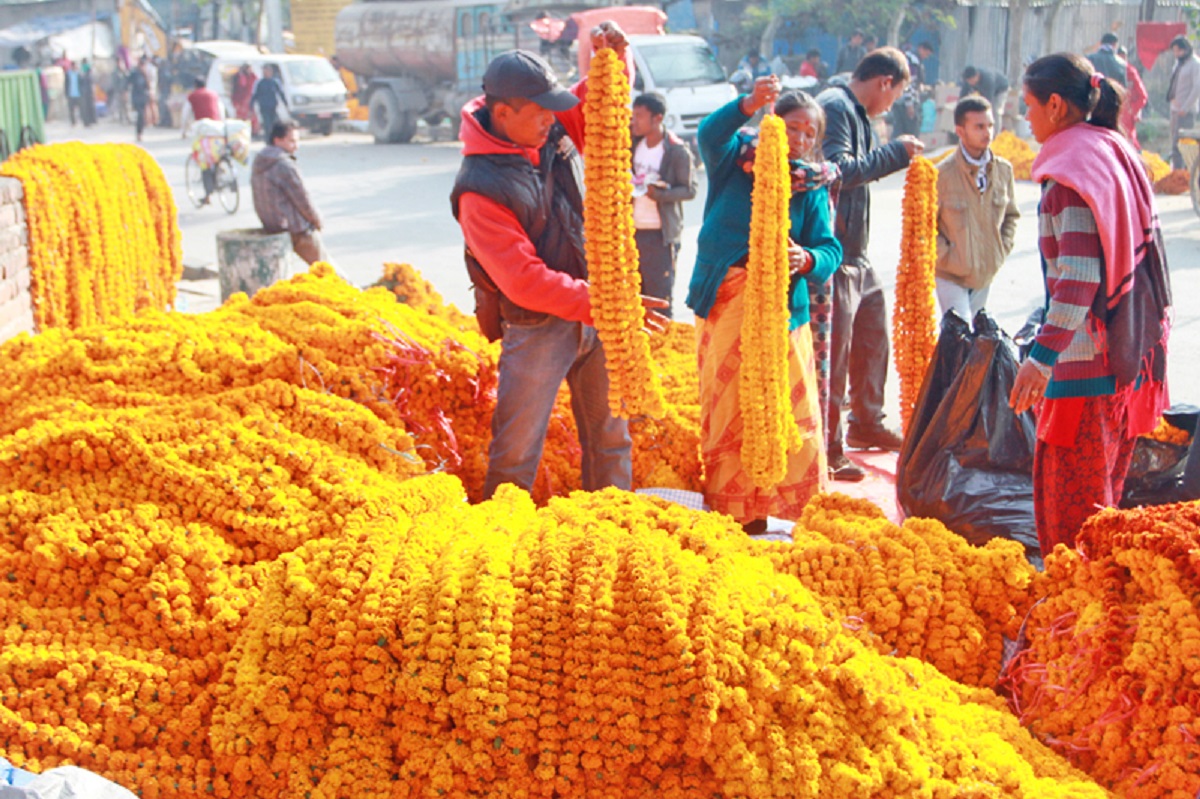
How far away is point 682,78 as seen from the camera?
1733 centimetres

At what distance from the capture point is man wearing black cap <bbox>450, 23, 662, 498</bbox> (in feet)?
11.1

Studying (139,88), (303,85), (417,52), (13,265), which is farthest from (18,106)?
(139,88)

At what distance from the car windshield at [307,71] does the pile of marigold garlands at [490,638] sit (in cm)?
2265

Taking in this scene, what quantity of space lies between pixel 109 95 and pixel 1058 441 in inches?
1307

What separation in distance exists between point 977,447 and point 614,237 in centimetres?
142

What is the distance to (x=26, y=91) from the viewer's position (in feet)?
27.3

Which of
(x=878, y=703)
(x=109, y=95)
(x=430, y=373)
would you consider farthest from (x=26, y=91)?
(x=109, y=95)

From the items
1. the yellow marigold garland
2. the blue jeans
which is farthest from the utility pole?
the blue jeans

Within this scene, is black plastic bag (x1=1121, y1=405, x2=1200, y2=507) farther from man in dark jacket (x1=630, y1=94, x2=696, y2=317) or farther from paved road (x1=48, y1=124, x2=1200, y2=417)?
man in dark jacket (x1=630, y1=94, x2=696, y2=317)

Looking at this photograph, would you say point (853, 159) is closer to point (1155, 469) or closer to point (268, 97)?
point (1155, 469)

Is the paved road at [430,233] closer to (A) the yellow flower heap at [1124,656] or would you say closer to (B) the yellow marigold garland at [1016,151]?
(B) the yellow marigold garland at [1016,151]

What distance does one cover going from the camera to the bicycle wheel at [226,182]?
14.4 meters

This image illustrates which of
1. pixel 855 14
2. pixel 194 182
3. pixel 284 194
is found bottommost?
pixel 194 182

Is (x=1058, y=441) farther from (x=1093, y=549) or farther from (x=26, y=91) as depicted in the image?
(x=26, y=91)
